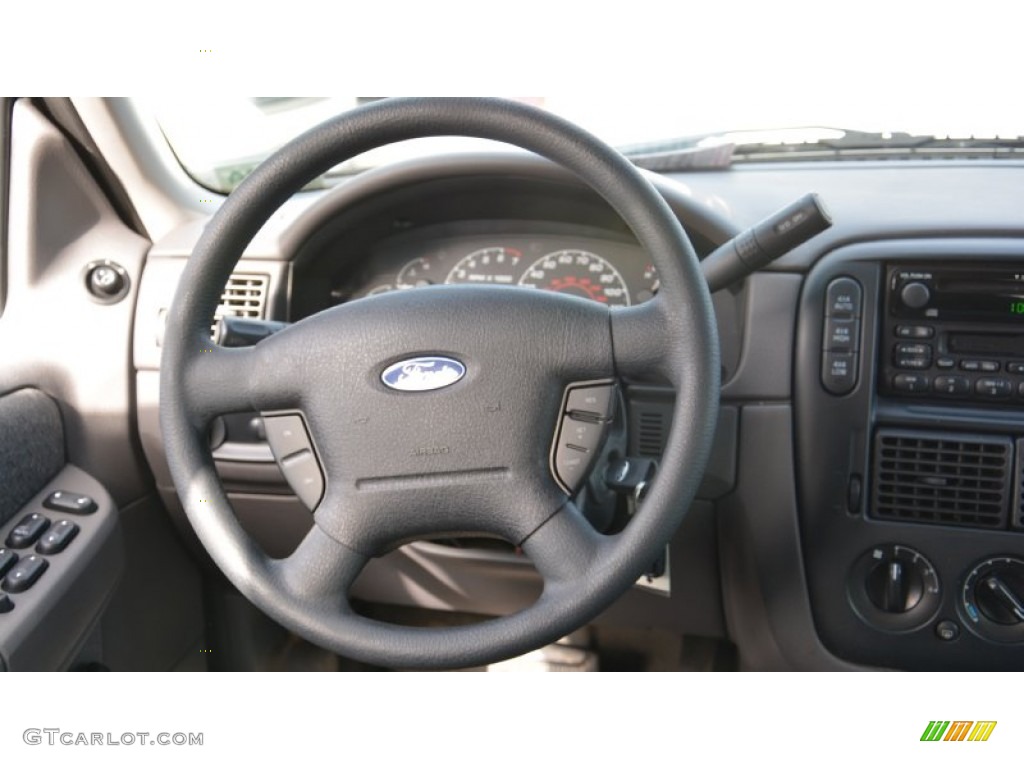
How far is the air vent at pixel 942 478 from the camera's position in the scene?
1.27 metres

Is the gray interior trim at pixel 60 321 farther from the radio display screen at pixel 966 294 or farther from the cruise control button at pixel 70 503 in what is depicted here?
the radio display screen at pixel 966 294

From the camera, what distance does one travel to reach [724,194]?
140 centimetres

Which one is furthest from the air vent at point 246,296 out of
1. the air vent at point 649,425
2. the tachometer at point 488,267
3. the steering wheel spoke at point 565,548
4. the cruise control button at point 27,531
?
the steering wheel spoke at point 565,548

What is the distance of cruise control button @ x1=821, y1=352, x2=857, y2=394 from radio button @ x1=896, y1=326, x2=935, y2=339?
73 mm

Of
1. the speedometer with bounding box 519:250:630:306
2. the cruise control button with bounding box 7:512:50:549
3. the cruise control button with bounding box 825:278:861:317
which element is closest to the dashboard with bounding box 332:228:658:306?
the speedometer with bounding box 519:250:630:306

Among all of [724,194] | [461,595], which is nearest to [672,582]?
[461,595]

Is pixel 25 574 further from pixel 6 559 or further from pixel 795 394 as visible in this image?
pixel 795 394

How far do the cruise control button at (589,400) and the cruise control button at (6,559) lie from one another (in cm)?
83

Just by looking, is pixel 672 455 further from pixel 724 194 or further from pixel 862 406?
pixel 724 194

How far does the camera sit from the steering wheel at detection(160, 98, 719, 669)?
0.91 metres

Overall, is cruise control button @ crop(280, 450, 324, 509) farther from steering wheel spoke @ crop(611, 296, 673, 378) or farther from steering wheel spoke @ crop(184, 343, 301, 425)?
steering wheel spoke @ crop(611, 296, 673, 378)

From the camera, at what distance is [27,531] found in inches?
50.9

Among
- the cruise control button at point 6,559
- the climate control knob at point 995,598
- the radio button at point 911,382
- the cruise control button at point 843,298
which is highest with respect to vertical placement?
the cruise control button at point 843,298
